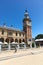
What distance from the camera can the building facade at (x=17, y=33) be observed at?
57025 millimetres

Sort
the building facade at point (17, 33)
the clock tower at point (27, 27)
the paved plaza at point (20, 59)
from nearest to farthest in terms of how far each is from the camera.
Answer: the paved plaza at point (20, 59), the building facade at point (17, 33), the clock tower at point (27, 27)

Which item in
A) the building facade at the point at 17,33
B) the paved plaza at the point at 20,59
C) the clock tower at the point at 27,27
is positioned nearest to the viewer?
the paved plaza at the point at 20,59

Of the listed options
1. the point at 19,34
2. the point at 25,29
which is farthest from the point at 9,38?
the point at 25,29

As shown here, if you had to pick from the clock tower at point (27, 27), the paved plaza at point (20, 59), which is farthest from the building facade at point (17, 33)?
the paved plaza at point (20, 59)

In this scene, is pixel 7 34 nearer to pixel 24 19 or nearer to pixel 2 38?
pixel 2 38

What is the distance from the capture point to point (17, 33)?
6306 cm

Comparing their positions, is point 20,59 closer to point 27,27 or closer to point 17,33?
point 17,33

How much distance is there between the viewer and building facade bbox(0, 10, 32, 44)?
57.0m

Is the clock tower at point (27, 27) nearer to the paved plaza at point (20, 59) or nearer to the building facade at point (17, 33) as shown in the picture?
the building facade at point (17, 33)

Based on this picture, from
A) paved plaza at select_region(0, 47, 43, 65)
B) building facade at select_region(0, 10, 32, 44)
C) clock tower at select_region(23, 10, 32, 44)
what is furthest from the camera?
clock tower at select_region(23, 10, 32, 44)

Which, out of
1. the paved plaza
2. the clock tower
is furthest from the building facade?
the paved plaza

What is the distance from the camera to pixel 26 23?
2611 inches

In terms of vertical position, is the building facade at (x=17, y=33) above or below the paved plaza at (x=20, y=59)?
above

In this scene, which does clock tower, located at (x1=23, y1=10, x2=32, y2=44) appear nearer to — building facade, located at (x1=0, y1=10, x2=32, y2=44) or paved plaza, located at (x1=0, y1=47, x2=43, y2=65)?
building facade, located at (x1=0, y1=10, x2=32, y2=44)
